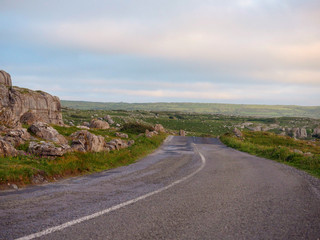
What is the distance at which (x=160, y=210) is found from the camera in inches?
259

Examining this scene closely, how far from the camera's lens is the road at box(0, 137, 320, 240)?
5.14 metres

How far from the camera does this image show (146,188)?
907cm

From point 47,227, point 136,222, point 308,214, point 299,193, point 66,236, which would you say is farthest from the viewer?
point 299,193

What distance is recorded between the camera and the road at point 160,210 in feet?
16.9

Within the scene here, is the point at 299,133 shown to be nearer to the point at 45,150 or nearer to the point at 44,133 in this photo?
the point at 44,133

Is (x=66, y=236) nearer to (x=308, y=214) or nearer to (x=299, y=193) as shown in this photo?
(x=308, y=214)

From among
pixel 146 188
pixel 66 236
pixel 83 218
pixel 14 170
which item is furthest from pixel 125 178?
pixel 66 236

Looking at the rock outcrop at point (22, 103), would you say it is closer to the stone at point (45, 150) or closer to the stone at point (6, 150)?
the stone at point (45, 150)

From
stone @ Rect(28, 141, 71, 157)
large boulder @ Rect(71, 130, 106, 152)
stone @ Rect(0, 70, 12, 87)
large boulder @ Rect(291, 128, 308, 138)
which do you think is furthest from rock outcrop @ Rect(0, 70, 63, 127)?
large boulder @ Rect(291, 128, 308, 138)

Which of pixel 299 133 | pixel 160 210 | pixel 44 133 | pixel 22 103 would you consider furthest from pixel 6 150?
pixel 299 133

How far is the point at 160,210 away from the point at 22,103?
1080 inches

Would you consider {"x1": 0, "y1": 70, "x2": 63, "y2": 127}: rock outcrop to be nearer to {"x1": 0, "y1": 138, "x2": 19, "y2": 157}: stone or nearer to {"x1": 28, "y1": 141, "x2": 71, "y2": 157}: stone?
{"x1": 28, "y1": 141, "x2": 71, "y2": 157}: stone

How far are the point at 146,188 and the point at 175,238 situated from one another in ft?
13.9

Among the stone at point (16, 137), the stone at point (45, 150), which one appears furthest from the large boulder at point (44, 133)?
the stone at point (45, 150)
